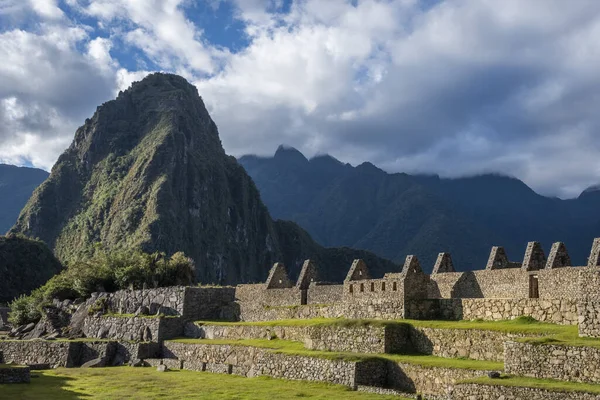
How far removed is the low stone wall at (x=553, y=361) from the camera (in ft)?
47.2

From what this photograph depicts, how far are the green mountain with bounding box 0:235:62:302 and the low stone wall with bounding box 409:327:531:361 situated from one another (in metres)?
83.1

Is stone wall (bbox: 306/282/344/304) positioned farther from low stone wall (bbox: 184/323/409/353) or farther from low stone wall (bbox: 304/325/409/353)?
low stone wall (bbox: 304/325/409/353)

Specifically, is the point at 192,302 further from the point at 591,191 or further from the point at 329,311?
the point at 591,191

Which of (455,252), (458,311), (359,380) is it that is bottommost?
(359,380)

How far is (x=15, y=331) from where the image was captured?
1592 inches

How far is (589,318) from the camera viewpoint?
615 inches

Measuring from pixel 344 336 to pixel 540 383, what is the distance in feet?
28.6

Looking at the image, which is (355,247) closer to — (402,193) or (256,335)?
(402,193)

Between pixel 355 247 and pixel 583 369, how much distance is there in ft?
473

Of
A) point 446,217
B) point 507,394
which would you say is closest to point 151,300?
point 507,394

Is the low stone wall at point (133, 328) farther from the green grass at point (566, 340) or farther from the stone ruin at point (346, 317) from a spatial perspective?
the green grass at point (566, 340)

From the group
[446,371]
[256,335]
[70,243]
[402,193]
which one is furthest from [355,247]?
[446,371]

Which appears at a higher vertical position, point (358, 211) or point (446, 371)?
point (358, 211)

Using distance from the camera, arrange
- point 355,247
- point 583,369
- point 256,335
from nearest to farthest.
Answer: point 583,369
point 256,335
point 355,247
